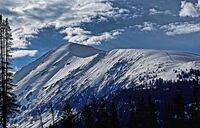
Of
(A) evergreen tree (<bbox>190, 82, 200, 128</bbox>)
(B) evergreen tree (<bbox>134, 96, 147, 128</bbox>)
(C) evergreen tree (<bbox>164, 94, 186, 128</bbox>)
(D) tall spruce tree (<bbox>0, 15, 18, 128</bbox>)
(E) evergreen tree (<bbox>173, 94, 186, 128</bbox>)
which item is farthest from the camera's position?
(E) evergreen tree (<bbox>173, 94, 186, 128</bbox>)

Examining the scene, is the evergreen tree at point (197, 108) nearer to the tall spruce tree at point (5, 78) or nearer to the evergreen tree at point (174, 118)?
the evergreen tree at point (174, 118)

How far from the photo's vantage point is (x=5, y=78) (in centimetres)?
6500

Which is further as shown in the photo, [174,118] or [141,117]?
[174,118]

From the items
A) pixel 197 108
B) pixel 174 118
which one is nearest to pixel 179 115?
pixel 174 118

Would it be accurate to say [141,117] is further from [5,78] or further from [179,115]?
[5,78]

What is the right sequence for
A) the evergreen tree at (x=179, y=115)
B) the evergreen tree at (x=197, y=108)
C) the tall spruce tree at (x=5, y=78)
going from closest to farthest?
1. the tall spruce tree at (x=5, y=78)
2. the evergreen tree at (x=197, y=108)
3. the evergreen tree at (x=179, y=115)

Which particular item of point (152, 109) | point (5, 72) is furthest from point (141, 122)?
point (5, 72)

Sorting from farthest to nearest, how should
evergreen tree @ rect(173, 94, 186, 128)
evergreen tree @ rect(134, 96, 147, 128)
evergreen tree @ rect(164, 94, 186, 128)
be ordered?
evergreen tree @ rect(173, 94, 186, 128)
evergreen tree @ rect(164, 94, 186, 128)
evergreen tree @ rect(134, 96, 147, 128)

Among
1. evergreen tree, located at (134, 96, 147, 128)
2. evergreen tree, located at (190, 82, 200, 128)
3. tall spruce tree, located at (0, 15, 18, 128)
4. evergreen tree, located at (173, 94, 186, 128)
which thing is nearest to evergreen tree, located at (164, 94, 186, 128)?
evergreen tree, located at (173, 94, 186, 128)

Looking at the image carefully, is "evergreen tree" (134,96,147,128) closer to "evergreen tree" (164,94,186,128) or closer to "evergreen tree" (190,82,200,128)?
"evergreen tree" (190,82,200,128)

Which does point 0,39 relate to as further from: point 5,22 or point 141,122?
point 141,122

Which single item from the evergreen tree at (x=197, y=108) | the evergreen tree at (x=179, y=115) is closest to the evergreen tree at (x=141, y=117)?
the evergreen tree at (x=197, y=108)

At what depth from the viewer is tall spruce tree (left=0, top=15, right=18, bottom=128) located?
6197cm

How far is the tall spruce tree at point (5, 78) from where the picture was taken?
61969 mm
